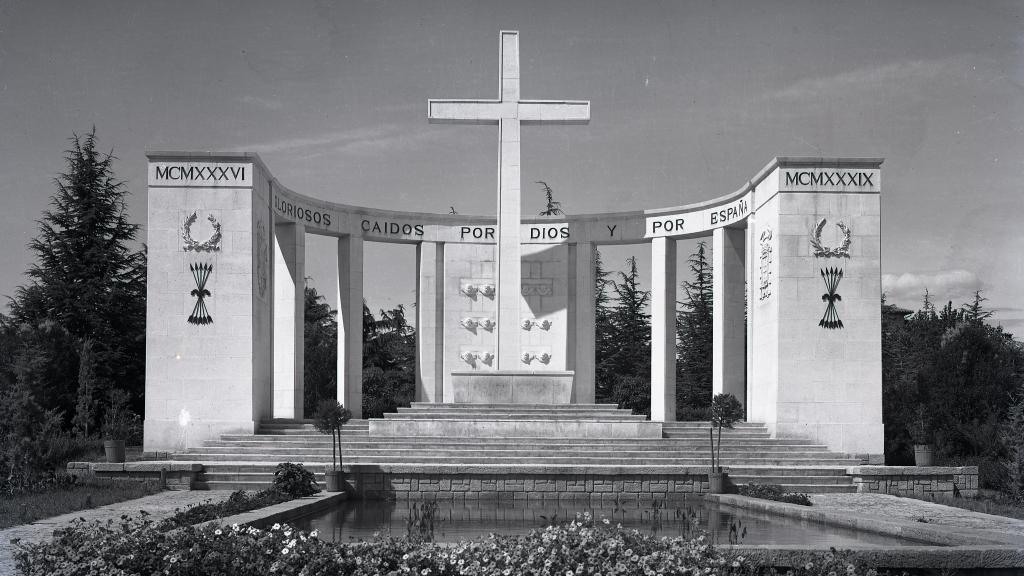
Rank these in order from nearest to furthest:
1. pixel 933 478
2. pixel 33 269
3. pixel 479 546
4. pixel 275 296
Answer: pixel 479 546
pixel 933 478
pixel 275 296
pixel 33 269

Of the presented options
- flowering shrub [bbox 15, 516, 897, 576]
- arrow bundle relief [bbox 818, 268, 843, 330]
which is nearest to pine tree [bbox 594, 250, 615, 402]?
arrow bundle relief [bbox 818, 268, 843, 330]

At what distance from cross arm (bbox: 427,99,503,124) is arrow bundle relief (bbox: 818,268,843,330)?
28.8 ft

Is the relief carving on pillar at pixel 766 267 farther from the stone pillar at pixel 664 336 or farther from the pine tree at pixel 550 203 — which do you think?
the pine tree at pixel 550 203

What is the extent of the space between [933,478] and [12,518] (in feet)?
49.8

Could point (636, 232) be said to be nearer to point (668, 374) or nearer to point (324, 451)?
point (668, 374)

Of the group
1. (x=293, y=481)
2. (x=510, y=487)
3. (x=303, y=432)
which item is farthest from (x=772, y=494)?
(x=303, y=432)

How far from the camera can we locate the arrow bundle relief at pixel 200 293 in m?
22.6

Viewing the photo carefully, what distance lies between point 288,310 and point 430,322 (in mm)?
4896

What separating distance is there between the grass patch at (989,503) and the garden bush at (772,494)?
8.78 ft

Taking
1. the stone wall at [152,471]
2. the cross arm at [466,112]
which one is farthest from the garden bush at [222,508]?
the cross arm at [466,112]

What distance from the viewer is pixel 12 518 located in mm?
12992

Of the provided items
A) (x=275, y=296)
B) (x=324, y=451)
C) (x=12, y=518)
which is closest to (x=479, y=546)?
(x=12, y=518)

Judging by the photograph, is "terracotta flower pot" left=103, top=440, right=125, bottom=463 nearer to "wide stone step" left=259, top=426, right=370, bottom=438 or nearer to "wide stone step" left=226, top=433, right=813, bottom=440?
"wide stone step" left=226, top=433, right=813, bottom=440

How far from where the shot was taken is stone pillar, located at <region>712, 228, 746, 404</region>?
26391 millimetres
